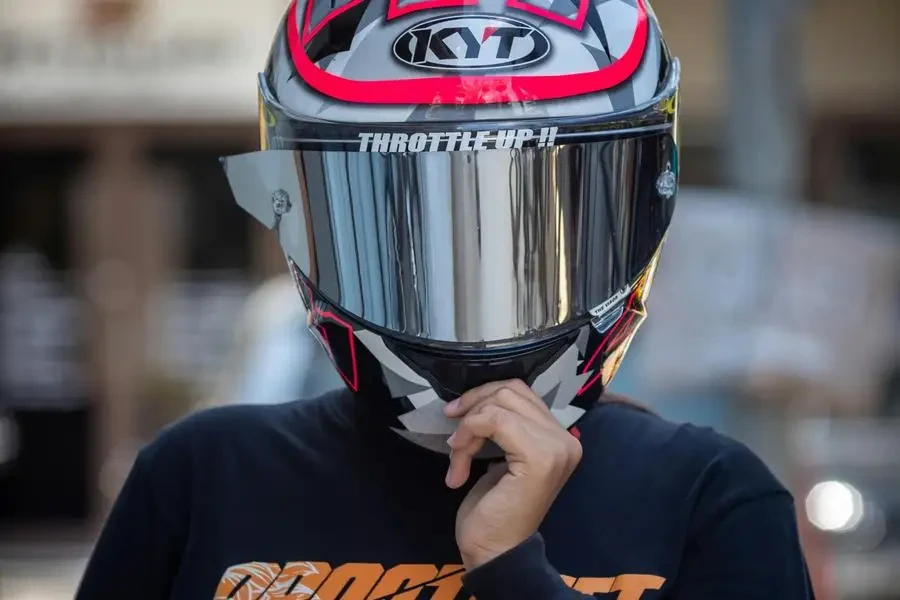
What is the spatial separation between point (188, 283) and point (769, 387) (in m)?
8.24

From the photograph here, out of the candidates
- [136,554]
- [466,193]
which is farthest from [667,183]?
[136,554]

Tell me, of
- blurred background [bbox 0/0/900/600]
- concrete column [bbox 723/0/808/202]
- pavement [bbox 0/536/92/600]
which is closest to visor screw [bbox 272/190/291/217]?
concrete column [bbox 723/0/808/202]

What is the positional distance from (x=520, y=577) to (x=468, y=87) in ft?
1.89

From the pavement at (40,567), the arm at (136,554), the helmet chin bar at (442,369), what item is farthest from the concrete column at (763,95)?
the pavement at (40,567)

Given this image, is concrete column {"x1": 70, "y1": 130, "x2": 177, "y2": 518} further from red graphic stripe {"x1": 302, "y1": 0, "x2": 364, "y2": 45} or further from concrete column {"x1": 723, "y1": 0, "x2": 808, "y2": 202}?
red graphic stripe {"x1": 302, "y1": 0, "x2": 364, "y2": 45}

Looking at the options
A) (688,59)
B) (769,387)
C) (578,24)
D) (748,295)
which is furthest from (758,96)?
(688,59)

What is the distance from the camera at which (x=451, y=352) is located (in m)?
1.66

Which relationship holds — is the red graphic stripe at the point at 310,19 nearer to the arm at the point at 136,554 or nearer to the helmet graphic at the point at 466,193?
the helmet graphic at the point at 466,193

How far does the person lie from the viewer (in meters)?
1.60

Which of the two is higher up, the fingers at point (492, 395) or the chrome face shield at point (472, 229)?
the chrome face shield at point (472, 229)

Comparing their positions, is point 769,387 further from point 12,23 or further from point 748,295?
point 12,23

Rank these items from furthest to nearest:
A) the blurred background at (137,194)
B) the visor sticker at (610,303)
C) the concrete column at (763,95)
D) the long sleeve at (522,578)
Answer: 1. the blurred background at (137,194)
2. the concrete column at (763,95)
3. the visor sticker at (610,303)
4. the long sleeve at (522,578)

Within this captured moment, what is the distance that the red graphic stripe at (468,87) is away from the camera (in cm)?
167

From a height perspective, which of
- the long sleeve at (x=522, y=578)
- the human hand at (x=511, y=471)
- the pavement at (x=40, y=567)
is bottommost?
the pavement at (x=40, y=567)
